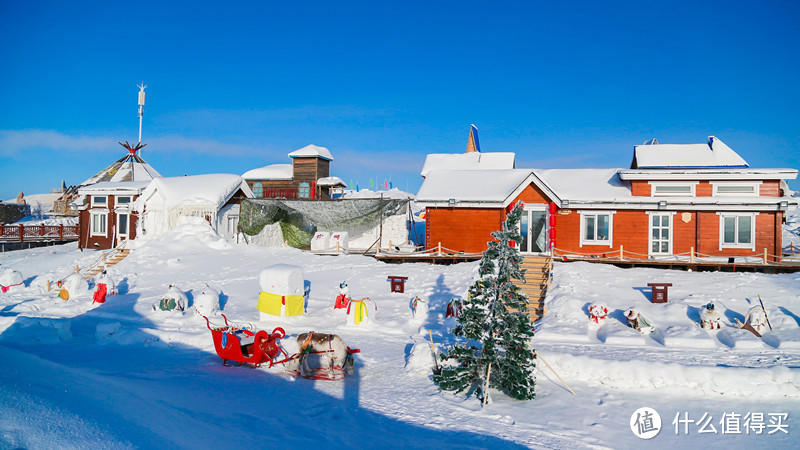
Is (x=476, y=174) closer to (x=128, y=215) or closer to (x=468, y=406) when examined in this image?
(x=468, y=406)

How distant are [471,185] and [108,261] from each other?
19.1 m

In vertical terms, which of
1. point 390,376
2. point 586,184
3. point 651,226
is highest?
point 586,184

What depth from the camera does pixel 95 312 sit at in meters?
16.6

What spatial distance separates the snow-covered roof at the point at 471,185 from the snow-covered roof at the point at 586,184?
5.14ft

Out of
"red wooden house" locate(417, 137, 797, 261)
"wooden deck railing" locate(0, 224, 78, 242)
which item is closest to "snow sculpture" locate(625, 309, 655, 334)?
"red wooden house" locate(417, 137, 797, 261)

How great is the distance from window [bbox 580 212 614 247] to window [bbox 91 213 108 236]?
29027 mm

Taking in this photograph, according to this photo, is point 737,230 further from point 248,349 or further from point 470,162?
point 248,349

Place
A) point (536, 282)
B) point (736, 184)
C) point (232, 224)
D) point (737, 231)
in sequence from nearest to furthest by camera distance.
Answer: point (536, 282) < point (737, 231) < point (736, 184) < point (232, 224)

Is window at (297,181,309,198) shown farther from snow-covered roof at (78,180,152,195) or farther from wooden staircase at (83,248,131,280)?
wooden staircase at (83,248,131,280)

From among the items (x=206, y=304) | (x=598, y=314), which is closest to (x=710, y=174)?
(x=598, y=314)

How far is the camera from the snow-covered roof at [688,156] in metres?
23.9

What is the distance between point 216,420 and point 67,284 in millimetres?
14512

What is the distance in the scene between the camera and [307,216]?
28.5 m

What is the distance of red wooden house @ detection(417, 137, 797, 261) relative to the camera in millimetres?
22031
